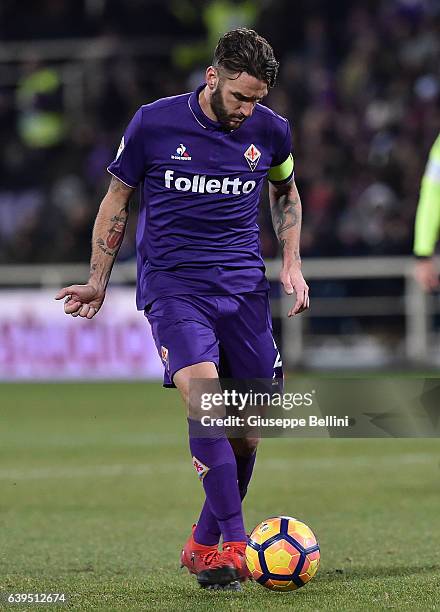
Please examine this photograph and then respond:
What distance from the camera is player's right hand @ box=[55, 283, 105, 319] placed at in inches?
212

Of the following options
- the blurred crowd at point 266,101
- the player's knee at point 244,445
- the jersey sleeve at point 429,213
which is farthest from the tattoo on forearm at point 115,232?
the blurred crowd at point 266,101

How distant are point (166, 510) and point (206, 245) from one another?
243 centimetres

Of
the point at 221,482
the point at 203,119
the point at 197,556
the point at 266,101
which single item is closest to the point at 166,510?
the point at 197,556

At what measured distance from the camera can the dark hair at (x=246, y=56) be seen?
5.23 meters

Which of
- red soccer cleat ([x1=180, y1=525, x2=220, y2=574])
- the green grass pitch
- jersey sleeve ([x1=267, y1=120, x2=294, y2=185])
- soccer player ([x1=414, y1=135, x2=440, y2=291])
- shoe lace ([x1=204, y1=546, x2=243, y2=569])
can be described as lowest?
the green grass pitch

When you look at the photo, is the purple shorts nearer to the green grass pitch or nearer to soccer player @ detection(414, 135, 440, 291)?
the green grass pitch

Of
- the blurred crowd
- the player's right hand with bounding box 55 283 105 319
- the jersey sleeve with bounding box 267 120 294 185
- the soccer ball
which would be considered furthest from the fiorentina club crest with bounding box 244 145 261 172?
the blurred crowd

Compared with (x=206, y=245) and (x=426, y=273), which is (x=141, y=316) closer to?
(x=426, y=273)

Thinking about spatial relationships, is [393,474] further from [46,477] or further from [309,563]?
[309,563]

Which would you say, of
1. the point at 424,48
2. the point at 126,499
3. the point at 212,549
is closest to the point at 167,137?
the point at 212,549

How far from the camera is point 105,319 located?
53.1 feet

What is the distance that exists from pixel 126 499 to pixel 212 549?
253cm

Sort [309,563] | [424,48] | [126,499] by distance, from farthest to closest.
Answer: [424,48], [126,499], [309,563]

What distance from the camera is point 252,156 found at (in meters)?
5.61
